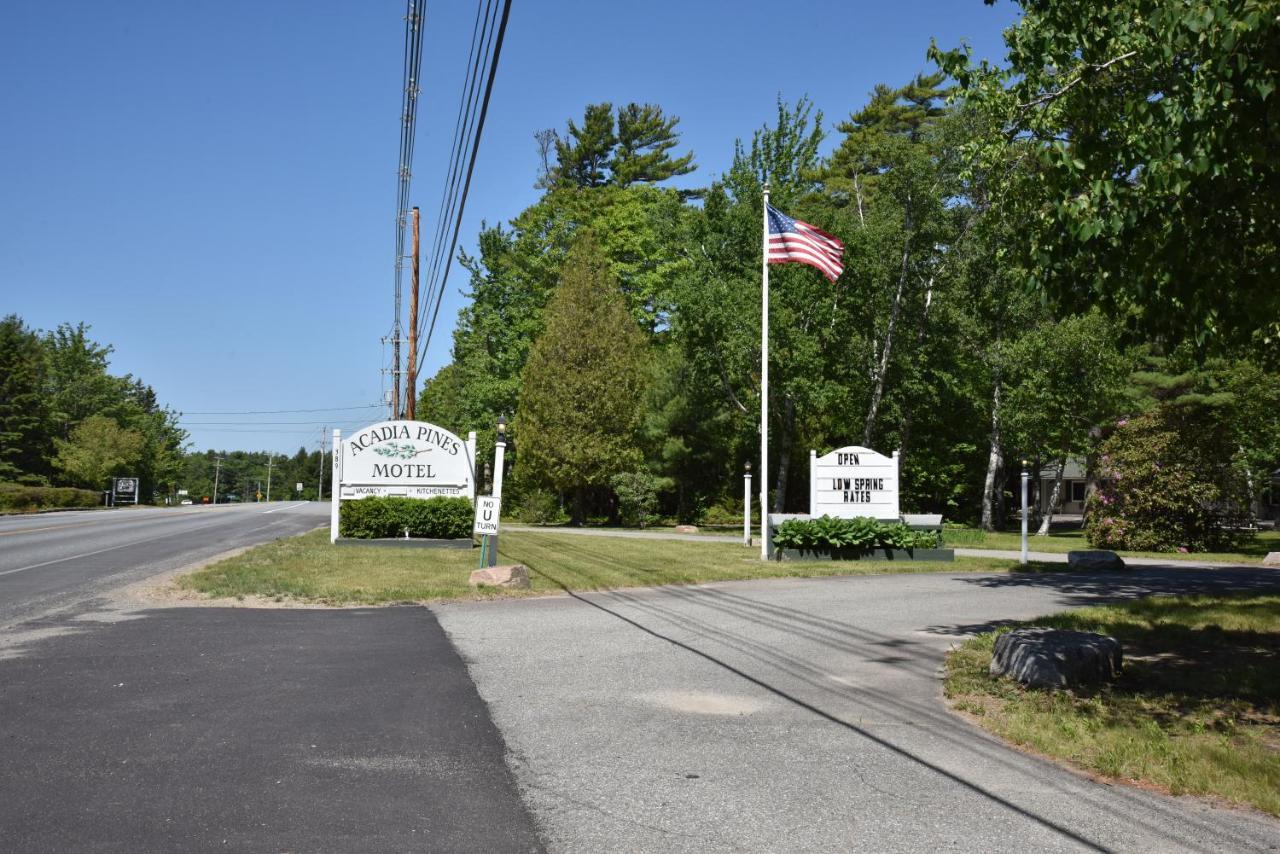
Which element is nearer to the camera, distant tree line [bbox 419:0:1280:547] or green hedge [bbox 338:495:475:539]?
distant tree line [bbox 419:0:1280:547]

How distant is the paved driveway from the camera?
14.5 feet

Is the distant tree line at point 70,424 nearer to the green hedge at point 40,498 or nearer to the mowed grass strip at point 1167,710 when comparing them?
the green hedge at point 40,498

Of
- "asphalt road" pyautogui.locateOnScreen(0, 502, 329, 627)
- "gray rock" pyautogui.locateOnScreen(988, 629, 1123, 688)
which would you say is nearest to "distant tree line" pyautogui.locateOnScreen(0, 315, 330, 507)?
"asphalt road" pyautogui.locateOnScreen(0, 502, 329, 627)

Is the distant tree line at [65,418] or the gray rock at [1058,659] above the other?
the distant tree line at [65,418]

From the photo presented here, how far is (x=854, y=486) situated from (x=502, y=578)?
31.7ft

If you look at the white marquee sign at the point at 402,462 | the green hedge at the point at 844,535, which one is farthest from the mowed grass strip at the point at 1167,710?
the white marquee sign at the point at 402,462

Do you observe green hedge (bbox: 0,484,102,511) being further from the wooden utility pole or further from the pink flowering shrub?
the pink flowering shrub

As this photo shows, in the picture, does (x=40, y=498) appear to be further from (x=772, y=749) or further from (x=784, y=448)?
(x=772, y=749)

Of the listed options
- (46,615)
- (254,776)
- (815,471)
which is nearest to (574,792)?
(254,776)

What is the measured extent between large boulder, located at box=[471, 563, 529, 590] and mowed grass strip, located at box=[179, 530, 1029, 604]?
0.68 feet

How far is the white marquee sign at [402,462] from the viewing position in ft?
74.4

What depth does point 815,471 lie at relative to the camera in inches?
826

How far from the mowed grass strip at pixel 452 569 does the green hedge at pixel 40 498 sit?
32145 millimetres

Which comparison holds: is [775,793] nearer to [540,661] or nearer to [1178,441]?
[540,661]
